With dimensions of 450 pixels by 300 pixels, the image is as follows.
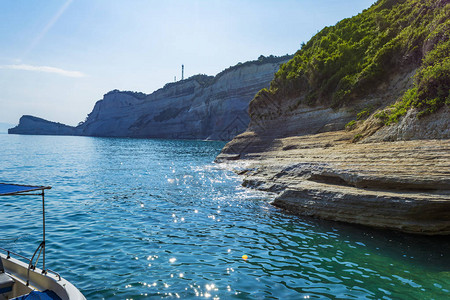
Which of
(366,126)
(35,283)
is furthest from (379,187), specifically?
(35,283)

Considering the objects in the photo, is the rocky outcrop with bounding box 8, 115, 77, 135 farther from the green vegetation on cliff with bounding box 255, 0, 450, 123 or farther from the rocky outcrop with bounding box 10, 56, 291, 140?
the green vegetation on cliff with bounding box 255, 0, 450, 123

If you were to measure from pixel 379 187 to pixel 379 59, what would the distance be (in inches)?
648

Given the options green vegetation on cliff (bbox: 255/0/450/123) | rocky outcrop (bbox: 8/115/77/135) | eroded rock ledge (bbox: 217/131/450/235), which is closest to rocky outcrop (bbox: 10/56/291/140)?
rocky outcrop (bbox: 8/115/77/135)

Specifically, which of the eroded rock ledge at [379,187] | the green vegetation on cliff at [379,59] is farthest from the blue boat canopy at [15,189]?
the green vegetation on cliff at [379,59]

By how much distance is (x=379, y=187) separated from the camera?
12.5 m

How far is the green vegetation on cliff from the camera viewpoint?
55.1ft

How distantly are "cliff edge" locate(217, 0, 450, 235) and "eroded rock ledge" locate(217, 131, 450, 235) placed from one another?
0.04 metres

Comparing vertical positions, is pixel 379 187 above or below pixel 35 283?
above

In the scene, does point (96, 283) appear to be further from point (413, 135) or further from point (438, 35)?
point (438, 35)

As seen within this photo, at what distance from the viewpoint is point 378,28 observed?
2839 cm

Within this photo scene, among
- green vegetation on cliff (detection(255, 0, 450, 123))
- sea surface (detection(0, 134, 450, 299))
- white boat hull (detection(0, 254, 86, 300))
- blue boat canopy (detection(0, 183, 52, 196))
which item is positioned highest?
green vegetation on cliff (detection(255, 0, 450, 123))

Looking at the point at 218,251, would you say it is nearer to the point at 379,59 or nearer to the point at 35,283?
the point at 35,283

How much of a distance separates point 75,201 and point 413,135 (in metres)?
19.1

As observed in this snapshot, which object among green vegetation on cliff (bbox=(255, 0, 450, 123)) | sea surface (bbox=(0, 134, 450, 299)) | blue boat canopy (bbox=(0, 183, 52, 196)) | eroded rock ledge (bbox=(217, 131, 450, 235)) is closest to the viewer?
blue boat canopy (bbox=(0, 183, 52, 196))
